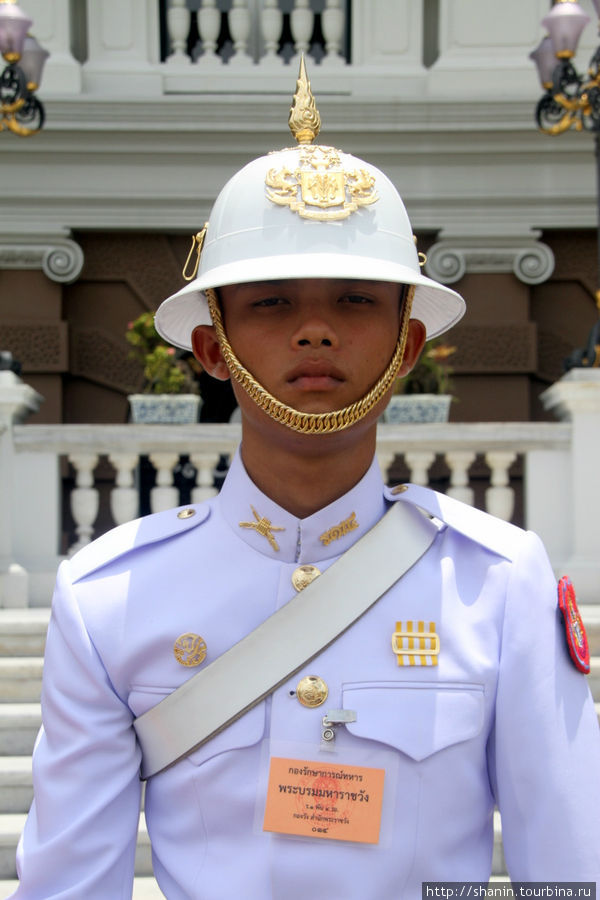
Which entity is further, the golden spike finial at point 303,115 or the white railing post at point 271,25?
the white railing post at point 271,25

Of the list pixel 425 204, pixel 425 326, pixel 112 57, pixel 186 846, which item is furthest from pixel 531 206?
pixel 186 846

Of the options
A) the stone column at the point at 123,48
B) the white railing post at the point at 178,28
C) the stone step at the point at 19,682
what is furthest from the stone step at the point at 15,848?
the white railing post at the point at 178,28

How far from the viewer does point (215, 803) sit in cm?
149

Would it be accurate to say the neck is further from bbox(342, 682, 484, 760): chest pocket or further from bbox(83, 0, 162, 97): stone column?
bbox(83, 0, 162, 97): stone column

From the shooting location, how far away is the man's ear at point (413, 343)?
1.65m

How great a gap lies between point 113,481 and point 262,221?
6187 millimetres

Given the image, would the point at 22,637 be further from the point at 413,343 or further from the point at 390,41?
the point at 390,41

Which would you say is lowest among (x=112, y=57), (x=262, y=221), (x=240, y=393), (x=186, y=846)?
(x=186, y=846)

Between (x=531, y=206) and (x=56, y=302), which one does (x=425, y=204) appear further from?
(x=56, y=302)

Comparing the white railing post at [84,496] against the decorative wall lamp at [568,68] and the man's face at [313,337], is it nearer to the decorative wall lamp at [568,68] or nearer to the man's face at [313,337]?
the decorative wall lamp at [568,68]

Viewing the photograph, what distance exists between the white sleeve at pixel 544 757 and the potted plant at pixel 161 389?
4373 millimetres

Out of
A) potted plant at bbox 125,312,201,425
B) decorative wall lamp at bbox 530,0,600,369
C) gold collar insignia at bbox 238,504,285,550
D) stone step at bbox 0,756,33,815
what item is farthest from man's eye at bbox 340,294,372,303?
decorative wall lamp at bbox 530,0,600,369

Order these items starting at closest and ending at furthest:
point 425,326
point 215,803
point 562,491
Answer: point 215,803 < point 425,326 < point 562,491

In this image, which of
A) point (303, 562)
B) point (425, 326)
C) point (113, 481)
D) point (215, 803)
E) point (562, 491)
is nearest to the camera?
point (215, 803)
